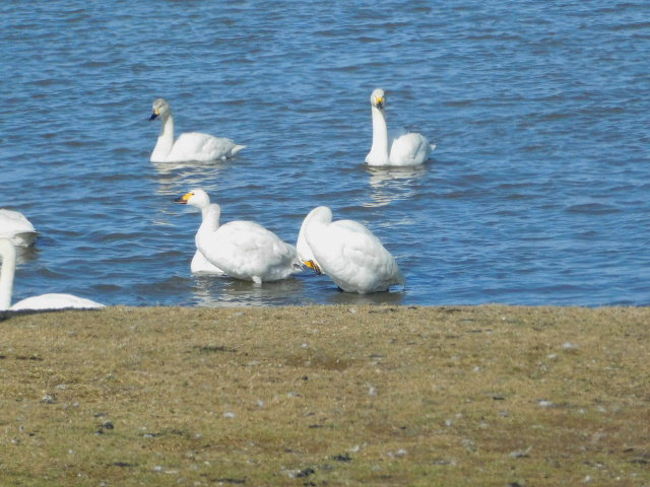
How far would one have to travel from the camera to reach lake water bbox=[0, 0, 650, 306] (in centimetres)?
1664

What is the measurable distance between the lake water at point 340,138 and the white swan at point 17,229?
0.75ft

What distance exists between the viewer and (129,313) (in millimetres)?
11203

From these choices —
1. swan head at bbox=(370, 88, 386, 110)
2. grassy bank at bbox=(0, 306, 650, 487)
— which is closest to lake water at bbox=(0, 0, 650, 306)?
swan head at bbox=(370, 88, 386, 110)

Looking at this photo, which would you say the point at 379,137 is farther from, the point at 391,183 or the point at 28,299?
the point at 28,299

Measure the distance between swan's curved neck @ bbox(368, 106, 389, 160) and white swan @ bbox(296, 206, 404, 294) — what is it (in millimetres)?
7615

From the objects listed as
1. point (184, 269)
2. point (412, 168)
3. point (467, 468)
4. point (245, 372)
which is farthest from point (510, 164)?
point (467, 468)

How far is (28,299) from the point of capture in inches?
502

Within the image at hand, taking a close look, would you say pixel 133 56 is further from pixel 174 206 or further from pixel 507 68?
pixel 174 206

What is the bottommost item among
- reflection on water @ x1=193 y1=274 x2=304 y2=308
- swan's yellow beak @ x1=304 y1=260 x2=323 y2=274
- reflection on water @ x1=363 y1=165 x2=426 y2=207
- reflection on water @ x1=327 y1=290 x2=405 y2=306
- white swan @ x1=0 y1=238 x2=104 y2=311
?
reflection on water @ x1=363 y1=165 x2=426 y2=207

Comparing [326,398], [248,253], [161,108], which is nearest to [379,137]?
[161,108]

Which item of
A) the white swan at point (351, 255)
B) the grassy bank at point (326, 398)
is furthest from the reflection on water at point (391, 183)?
the grassy bank at point (326, 398)

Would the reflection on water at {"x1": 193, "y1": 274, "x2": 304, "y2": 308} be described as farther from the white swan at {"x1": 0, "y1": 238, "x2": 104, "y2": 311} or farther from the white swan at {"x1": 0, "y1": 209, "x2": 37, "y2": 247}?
the white swan at {"x1": 0, "y1": 238, "x2": 104, "y2": 311}

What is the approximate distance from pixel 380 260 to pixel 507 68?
46.7ft

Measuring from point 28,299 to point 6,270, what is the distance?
1.98 feet
